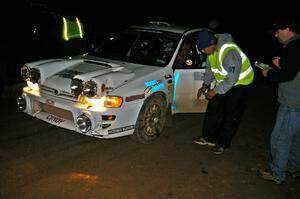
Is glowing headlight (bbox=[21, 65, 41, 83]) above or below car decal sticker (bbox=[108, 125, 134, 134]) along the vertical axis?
above

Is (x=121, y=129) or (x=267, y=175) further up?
(x=121, y=129)

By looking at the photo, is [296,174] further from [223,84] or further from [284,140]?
[223,84]

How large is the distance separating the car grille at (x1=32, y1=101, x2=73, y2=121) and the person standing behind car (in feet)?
8.53

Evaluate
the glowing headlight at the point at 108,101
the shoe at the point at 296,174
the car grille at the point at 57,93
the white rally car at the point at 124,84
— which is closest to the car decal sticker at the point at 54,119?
the white rally car at the point at 124,84

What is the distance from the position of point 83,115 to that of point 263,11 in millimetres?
27922

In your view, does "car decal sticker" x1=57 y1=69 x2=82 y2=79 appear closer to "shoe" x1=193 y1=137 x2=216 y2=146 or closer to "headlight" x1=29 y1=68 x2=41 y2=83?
"headlight" x1=29 y1=68 x2=41 y2=83

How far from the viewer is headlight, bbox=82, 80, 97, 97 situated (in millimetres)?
4549

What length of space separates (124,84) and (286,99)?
2.04m

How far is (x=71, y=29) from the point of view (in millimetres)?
8469

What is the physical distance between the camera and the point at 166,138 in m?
5.65

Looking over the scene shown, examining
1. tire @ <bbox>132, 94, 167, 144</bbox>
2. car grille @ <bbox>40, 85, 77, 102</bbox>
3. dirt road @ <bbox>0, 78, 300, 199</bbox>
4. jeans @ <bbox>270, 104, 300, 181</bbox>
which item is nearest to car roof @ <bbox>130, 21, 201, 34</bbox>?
tire @ <bbox>132, 94, 167, 144</bbox>

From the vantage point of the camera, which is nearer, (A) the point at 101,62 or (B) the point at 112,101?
(B) the point at 112,101

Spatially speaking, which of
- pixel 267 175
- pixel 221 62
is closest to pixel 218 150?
pixel 267 175

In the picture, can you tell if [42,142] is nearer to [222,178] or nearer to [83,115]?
[83,115]
